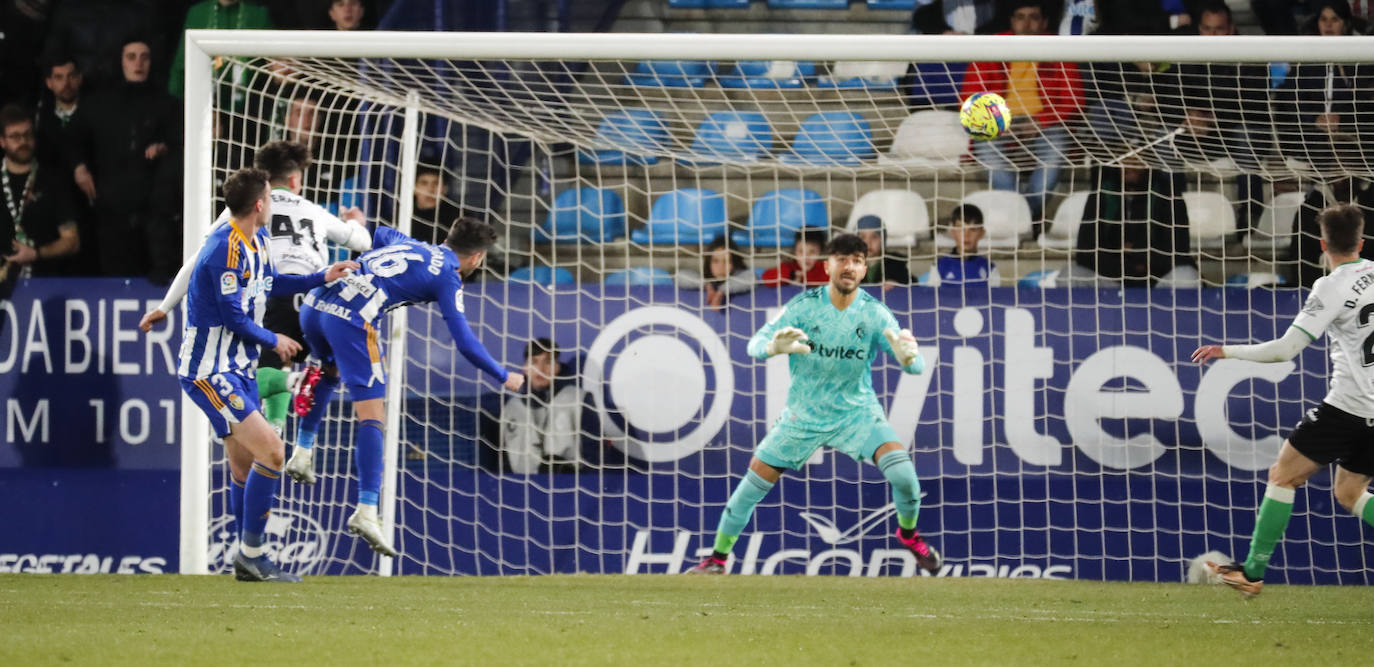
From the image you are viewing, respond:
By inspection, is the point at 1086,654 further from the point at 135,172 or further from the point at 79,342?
the point at 135,172

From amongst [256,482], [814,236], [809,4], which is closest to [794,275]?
[814,236]

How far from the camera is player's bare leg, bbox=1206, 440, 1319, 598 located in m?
6.13

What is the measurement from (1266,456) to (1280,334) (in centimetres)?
67

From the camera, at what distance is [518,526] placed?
8.38m

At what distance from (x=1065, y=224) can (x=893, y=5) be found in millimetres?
2180

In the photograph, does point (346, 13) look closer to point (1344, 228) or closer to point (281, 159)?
point (281, 159)

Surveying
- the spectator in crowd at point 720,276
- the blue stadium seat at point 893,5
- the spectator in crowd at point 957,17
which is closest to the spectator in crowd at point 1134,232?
the spectator in crowd at point 957,17

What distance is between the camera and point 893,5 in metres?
10.4

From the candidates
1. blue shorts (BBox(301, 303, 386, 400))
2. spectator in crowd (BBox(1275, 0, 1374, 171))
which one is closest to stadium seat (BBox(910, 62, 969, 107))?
spectator in crowd (BBox(1275, 0, 1374, 171))

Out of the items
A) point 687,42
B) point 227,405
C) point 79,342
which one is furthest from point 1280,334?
point 79,342

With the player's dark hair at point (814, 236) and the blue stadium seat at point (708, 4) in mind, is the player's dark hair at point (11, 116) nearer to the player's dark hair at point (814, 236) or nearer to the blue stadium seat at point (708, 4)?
the blue stadium seat at point (708, 4)

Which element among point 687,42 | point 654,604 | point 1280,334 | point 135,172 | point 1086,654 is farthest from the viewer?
point 135,172

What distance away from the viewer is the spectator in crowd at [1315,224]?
853 cm

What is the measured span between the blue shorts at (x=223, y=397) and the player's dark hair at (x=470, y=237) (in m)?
1.19
